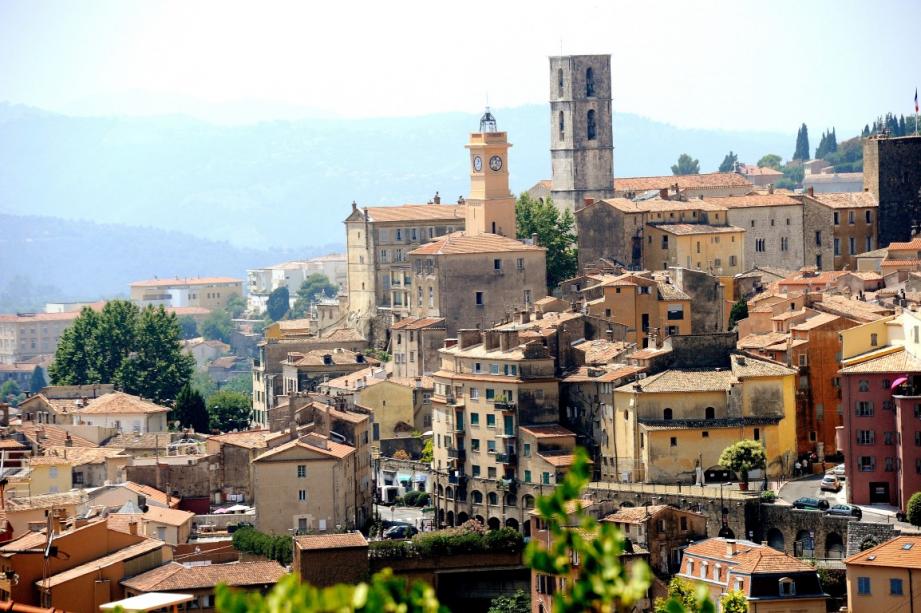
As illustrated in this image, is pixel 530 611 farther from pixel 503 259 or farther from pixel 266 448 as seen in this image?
pixel 503 259

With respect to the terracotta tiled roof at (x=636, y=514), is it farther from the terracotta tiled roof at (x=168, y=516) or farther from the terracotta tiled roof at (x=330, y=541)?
the terracotta tiled roof at (x=168, y=516)

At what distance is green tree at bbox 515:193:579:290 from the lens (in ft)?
280

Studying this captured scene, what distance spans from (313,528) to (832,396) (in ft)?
50.3

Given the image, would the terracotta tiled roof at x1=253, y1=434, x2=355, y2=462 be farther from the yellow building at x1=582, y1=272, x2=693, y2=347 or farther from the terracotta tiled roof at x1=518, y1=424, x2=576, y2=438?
the yellow building at x1=582, y1=272, x2=693, y2=347

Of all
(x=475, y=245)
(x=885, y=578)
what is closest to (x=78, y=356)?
(x=475, y=245)

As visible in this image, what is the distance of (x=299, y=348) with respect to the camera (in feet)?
284

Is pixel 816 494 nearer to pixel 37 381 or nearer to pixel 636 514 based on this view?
pixel 636 514

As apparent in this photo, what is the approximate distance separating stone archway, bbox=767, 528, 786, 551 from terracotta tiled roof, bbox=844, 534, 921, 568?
5101 millimetres

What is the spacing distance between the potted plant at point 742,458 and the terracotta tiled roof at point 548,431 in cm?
530

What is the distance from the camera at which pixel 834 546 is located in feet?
169

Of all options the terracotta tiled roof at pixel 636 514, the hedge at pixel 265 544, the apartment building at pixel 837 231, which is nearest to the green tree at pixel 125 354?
the apartment building at pixel 837 231

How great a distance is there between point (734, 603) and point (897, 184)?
50.6 meters

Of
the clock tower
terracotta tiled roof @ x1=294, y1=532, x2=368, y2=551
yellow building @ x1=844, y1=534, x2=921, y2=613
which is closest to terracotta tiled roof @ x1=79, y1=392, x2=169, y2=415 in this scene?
the clock tower

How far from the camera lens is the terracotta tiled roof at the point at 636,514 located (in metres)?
52.5
